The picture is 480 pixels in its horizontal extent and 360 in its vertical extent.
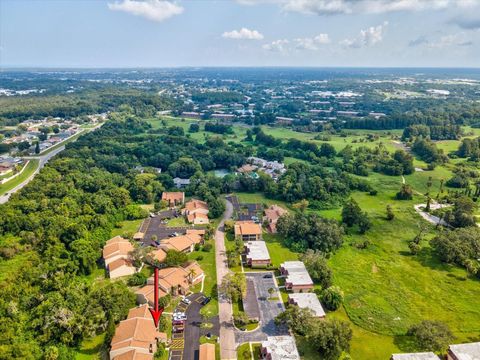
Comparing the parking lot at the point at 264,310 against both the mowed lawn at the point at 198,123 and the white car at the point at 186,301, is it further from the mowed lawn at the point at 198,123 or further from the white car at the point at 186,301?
the mowed lawn at the point at 198,123

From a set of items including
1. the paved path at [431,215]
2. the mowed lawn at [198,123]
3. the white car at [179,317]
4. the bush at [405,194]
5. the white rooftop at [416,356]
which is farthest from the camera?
the mowed lawn at [198,123]

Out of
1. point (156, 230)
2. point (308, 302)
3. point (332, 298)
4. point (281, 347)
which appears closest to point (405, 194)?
point (332, 298)

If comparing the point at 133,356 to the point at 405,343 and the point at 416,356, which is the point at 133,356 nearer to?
the point at 416,356

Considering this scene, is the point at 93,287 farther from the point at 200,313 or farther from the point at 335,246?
the point at 335,246

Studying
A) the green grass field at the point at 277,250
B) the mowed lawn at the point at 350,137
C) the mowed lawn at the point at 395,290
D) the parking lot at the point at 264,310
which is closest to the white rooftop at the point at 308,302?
the parking lot at the point at 264,310

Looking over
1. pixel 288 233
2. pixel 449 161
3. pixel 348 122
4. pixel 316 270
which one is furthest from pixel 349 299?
pixel 348 122

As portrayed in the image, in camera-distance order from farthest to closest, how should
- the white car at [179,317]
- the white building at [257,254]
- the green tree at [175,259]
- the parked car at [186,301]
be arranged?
the white building at [257,254], the green tree at [175,259], the parked car at [186,301], the white car at [179,317]

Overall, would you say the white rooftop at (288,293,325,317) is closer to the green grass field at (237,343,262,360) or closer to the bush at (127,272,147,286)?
the green grass field at (237,343,262,360)
